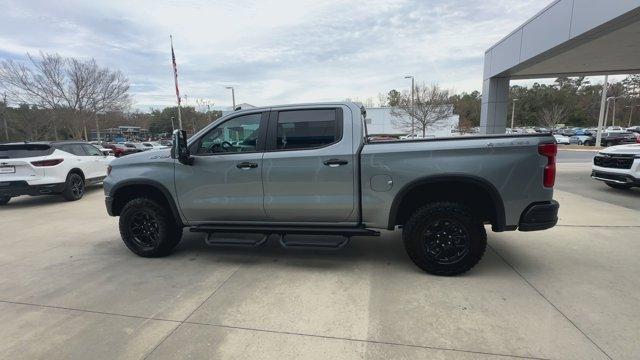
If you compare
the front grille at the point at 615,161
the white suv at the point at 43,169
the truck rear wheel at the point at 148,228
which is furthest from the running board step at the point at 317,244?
the white suv at the point at 43,169

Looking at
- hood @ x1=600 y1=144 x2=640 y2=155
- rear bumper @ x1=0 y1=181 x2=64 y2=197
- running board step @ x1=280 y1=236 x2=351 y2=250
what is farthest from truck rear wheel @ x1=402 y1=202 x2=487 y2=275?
rear bumper @ x1=0 y1=181 x2=64 y2=197

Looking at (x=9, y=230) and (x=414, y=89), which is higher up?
(x=414, y=89)

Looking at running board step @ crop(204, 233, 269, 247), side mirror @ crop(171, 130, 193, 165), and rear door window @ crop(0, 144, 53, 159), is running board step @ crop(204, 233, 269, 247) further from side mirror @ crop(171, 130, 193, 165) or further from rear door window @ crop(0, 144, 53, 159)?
rear door window @ crop(0, 144, 53, 159)

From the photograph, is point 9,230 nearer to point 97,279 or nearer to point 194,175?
point 97,279

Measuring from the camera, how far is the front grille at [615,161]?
761cm

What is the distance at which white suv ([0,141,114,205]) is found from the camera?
8.02 meters

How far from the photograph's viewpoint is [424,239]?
381cm

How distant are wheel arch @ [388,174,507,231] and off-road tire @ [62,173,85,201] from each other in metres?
8.80

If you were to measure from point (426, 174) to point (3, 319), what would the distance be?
4269 millimetres

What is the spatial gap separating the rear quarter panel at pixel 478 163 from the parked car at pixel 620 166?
5.75 m

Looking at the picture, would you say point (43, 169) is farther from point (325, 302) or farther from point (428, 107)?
point (428, 107)

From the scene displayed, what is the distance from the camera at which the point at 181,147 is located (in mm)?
4176

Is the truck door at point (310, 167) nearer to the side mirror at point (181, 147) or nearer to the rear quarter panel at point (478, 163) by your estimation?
the rear quarter panel at point (478, 163)

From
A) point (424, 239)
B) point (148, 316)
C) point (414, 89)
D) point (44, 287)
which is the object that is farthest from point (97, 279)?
point (414, 89)
